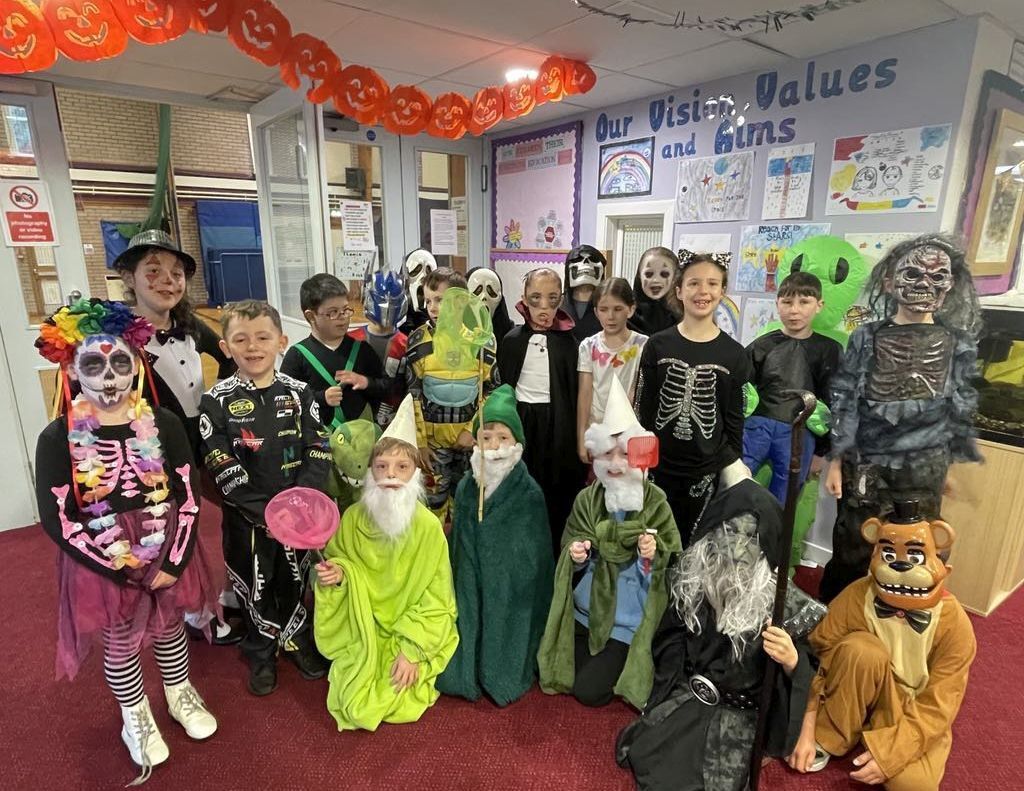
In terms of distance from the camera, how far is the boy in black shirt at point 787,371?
2.64m

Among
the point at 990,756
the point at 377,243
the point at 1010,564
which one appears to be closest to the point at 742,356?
the point at 990,756

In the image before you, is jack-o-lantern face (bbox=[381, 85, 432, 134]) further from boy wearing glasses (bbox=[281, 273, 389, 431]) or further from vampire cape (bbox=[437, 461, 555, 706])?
vampire cape (bbox=[437, 461, 555, 706])

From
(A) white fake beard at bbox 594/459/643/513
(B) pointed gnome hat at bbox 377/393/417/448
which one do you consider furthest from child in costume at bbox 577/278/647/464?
(B) pointed gnome hat at bbox 377/393/417/448

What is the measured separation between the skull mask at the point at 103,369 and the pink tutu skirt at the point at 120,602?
1.19 feet

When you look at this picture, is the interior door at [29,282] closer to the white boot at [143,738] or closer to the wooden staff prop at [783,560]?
the white boot at [143,738]

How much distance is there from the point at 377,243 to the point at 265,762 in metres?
4.34

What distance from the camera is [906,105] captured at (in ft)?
9.61

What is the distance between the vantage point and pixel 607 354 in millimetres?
2758

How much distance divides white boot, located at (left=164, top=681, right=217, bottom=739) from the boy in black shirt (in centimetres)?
228

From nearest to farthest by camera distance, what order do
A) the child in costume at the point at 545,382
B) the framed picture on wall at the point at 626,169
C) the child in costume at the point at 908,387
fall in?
the child in costume at the point at 908,387, the child in costume at the point at 545,382, the framed picture on wall at the point at 626,169

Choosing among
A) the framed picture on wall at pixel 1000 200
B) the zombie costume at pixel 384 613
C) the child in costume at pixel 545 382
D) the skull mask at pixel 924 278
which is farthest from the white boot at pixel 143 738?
the framed picture on wall at pixel 1000 200

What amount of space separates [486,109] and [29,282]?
2.82m

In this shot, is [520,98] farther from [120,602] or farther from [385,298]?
[120,602]

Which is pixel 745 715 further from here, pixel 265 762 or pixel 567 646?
pixel 265 762
